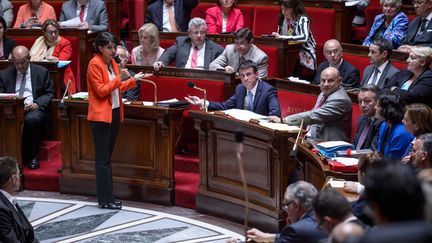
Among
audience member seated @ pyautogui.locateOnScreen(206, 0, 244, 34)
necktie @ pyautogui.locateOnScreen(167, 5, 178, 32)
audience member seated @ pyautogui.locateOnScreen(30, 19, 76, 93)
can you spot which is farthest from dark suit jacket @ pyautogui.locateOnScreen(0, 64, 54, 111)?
audience member seated @ pyautogui.locateOnScreen(206, 0, 244, 34)

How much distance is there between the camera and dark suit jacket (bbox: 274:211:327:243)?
11.6ft

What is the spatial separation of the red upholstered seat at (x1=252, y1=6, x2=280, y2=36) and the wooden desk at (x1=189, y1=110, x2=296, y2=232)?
94.0 inches

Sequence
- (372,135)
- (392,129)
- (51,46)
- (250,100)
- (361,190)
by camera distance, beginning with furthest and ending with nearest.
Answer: (51,46)
(250,100)
(372,135)
(392,129)
(361,190)

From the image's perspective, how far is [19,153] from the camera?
676cm

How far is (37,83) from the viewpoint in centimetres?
702

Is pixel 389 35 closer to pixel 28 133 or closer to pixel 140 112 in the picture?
pixel 140 112

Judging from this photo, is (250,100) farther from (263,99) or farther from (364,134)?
(364,134)

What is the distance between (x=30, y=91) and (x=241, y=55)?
5.82ft

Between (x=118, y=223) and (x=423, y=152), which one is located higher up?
(x=423, y=152)

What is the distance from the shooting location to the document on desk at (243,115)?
226 inches

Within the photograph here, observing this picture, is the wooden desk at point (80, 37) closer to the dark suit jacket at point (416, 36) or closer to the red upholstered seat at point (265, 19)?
the red upholstered seat at point (265, 19)

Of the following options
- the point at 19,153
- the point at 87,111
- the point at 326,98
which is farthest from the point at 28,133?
the point at 326,98

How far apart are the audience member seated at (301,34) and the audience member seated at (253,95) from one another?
142 centimetres

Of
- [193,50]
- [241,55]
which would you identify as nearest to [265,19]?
[193,50]
